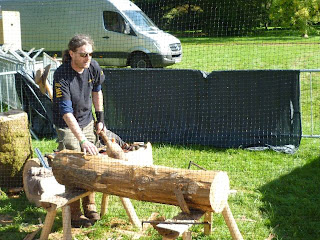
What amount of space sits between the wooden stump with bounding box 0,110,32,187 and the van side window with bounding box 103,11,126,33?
817 centimetres

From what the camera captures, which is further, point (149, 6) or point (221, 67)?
point (149, 6)

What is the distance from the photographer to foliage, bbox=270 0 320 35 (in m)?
15.8

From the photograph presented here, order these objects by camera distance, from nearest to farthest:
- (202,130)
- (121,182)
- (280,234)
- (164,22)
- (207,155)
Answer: (121,182) → (280,234) → (207,155) → (202,130) → (164,22)

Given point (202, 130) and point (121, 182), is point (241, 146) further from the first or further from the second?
point (121, 182)

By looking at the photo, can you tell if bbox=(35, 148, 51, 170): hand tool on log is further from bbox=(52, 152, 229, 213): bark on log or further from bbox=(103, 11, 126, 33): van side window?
bbox=(103, 11, 126, 33): van side window

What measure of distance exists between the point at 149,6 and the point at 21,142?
39.8 ft

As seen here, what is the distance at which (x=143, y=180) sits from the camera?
3422 millimetres

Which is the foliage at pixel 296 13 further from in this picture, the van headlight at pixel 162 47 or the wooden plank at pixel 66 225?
the wooden plank at pixel 66 225

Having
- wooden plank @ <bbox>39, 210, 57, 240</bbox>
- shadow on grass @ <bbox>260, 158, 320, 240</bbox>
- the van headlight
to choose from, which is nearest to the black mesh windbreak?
shadow on grass @ <bbox>260, 158, 320, 240</bbox>

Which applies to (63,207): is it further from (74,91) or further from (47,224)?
(74,91)

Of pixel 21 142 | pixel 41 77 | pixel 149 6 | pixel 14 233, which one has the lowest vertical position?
pixel 14 233

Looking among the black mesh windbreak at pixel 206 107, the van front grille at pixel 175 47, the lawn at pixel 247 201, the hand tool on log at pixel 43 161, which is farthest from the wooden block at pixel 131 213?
the van front grille at pixel 175 47

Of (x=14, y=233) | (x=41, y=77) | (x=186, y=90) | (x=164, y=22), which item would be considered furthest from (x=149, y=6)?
(x=14, y=233)

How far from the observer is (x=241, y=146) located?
6730mm
